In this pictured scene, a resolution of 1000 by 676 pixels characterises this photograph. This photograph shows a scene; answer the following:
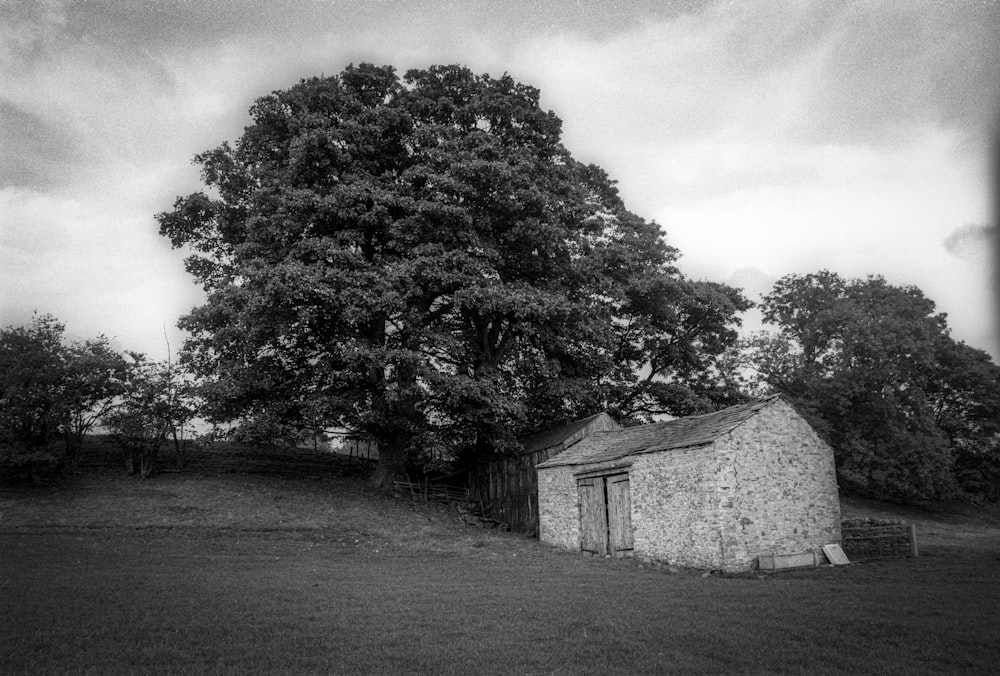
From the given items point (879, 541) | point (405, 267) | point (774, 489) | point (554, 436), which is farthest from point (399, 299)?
point (879, 541)

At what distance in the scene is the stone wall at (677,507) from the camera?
18766 mm

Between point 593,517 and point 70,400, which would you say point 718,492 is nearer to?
point 593,517

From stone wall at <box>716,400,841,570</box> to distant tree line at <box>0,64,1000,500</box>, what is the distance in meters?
9.84

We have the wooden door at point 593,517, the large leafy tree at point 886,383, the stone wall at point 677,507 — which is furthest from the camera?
the large leafy tree at point 886,383

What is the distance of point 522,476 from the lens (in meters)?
28.7

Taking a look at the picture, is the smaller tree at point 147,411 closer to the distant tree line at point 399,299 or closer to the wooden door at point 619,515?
the distant tree line at point 399,299

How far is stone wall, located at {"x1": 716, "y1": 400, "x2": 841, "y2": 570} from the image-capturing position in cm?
1880

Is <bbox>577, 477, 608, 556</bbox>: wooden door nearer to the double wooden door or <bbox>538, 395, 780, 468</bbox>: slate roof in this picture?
the double wooden door

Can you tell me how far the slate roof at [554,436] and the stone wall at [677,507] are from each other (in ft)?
18.2

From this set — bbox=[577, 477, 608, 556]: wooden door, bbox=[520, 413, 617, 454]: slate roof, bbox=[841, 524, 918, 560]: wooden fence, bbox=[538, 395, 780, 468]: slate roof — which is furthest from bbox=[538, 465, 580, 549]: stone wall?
bbox=[841, 524, 918, 560]: wooden fence

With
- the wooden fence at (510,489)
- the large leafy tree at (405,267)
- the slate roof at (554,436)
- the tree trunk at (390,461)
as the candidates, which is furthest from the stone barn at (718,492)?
the tree trunk at (390,461)

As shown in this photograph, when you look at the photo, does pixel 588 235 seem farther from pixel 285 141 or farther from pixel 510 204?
pixel 285 141

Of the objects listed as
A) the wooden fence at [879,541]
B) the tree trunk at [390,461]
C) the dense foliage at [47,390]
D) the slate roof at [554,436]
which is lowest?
the wooden fence at [879,541]

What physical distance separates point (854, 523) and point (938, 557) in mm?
3227
